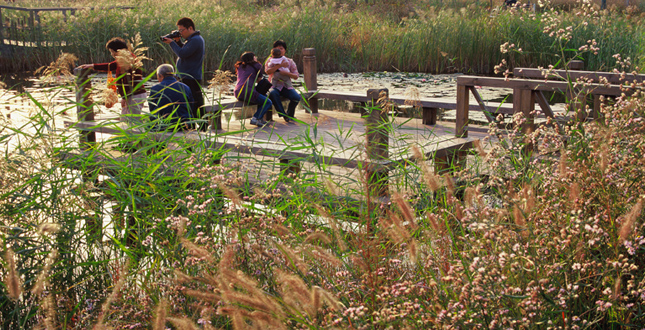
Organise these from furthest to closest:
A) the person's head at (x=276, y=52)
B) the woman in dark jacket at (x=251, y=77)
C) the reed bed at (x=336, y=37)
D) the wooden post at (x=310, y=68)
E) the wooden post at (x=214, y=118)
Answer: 1. the reed bed at (x=336, y=37)
2. the wooden post at (x=310, y=68)
3. the person's head at (x=276, y=52)
4. the woman in dark jacket at (x=251, y=77)
5. the wooden post at (x=214, y=118)

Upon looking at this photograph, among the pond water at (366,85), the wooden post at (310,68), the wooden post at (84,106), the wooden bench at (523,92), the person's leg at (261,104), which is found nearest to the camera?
the wooden post at (84,106)

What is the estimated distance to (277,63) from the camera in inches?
271

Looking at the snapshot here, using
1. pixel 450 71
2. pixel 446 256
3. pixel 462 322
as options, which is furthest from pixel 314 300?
pixel 450 71

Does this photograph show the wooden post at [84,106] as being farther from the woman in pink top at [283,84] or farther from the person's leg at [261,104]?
the woman in pink top at [283,84]

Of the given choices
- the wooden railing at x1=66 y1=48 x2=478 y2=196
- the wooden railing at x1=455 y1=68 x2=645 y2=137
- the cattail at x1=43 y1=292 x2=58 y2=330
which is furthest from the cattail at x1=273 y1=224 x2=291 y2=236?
the wooden railing at x1=455 y1=68 x2=645 y2=137

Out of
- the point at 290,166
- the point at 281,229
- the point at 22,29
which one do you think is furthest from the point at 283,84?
the point at 22,29

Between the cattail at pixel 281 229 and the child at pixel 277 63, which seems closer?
the cattail at pixel 281 229

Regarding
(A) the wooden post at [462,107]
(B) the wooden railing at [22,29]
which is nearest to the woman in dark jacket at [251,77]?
(A) the wooden post at [462,107]

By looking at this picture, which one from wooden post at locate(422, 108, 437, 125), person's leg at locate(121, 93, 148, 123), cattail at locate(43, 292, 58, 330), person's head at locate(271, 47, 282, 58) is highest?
person's head at locate(271, 47, 282, 58)

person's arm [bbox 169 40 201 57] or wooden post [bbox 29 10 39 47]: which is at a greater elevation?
wooden post [bbox 29 10 39 47]

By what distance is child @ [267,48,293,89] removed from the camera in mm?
6855

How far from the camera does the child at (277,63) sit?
6.86 metres

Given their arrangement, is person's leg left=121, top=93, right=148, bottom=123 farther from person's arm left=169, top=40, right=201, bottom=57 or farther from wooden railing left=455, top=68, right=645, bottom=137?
wooden railing left=455, top=68, right=645, bottom=137

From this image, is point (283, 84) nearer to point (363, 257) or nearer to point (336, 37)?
point (363, 257)
